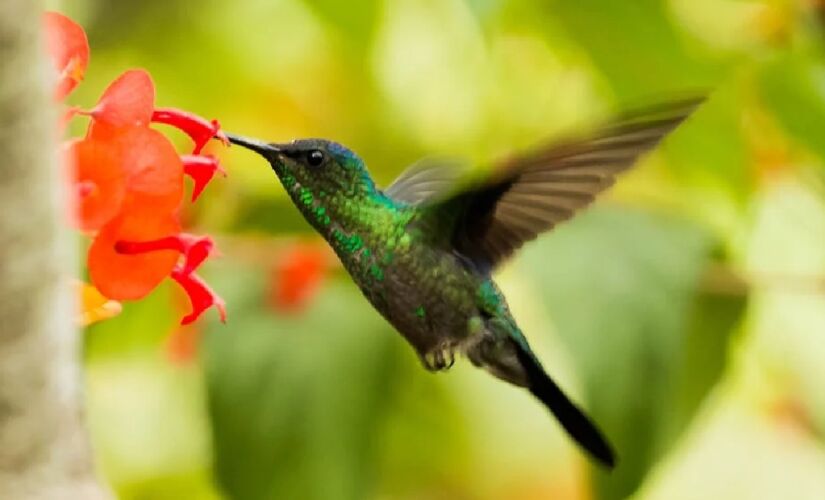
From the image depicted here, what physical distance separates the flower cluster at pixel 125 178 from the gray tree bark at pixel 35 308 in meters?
0.20

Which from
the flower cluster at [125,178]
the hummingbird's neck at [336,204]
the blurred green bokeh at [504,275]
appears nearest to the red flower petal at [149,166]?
the flower cluster at [125,178]

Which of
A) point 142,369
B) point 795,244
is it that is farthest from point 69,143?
point 795,244

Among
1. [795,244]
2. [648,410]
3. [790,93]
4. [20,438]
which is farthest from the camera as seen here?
[795,244]

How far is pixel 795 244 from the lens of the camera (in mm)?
1696

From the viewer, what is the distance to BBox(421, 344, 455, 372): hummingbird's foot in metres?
0.75

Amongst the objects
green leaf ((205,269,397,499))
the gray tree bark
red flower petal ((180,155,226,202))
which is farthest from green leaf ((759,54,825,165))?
the gray tree bark

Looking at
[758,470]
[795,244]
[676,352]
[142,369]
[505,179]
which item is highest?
[505,179]

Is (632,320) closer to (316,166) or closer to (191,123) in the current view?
(316,166)

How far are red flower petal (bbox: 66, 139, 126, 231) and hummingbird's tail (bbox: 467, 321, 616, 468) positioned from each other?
0.32 m

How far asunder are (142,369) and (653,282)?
837 millimetres

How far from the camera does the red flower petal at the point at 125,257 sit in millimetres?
561

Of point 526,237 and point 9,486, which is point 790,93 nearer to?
point 526,237

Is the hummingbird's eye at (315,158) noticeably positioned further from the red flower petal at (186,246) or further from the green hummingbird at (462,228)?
the red flower petal at (186,246)

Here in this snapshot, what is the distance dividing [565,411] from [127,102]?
382 mm
